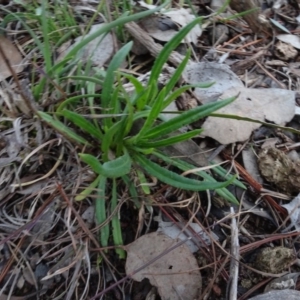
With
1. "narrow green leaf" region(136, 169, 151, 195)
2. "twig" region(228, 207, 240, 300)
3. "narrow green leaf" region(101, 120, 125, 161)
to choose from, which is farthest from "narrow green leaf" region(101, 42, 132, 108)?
"twig" region(228, 207, 240, 300)

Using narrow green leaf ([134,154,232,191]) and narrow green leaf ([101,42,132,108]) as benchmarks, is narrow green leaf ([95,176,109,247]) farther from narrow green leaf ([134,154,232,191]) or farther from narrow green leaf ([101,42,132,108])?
narrow green leaf ([101,42,132,108])

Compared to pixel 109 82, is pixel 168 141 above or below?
below

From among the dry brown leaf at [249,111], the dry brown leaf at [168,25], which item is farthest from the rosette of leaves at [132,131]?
the dry brown leaf at [168,25]

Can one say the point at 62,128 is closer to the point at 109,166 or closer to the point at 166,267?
the point at 109,166

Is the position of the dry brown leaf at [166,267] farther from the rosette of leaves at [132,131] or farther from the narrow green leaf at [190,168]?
the narrow green leaf at [190,168]

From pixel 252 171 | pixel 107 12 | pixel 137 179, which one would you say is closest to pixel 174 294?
pixel 137 179

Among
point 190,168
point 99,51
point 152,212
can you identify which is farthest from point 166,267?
point 99,51
